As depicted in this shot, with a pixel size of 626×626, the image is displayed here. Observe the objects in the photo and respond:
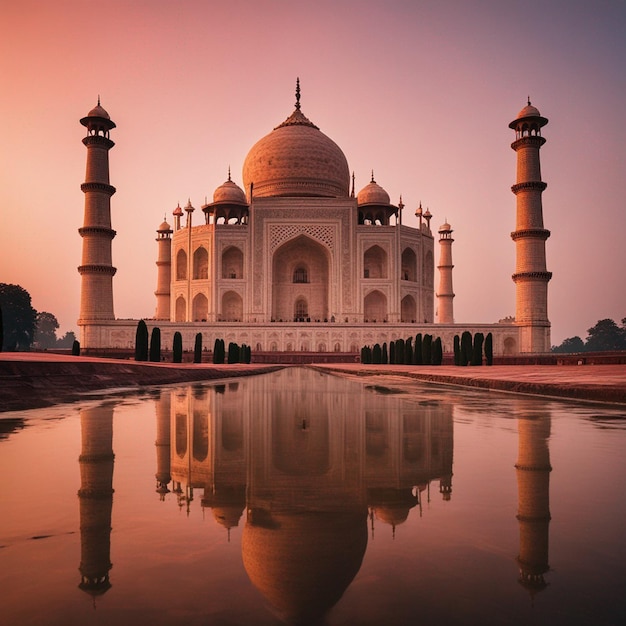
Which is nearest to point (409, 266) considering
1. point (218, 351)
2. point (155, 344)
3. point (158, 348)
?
point (218, 351)

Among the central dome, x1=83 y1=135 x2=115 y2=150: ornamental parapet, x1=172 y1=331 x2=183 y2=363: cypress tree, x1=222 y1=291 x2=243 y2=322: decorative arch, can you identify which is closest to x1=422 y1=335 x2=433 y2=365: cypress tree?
x1=172 y1=331 x2=183 y2=363: cypress tree

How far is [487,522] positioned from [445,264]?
1364 inches

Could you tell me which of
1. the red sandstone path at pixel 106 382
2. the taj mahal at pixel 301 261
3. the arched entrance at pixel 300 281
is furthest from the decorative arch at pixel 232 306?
the red sandstone path at pixel 106 382

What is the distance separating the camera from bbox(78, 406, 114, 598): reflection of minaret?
763mm

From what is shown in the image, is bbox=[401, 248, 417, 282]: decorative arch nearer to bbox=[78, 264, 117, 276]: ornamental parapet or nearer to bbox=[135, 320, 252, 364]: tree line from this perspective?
bbox=[135, 320, 252, 364]: tree line

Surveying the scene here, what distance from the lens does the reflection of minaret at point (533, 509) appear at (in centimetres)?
77

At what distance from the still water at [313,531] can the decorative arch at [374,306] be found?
28.1 meters

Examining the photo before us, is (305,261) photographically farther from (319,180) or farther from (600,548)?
(600,548)

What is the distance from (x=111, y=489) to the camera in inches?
52.4

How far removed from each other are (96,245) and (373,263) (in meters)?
14.0

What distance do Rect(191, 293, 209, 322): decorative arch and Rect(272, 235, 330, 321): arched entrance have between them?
11.7 ft

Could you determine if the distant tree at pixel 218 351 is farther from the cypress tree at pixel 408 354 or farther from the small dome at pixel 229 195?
the small dome at pixel 229 195

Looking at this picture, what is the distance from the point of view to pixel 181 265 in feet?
101

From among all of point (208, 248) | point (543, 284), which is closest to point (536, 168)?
point (543, 284)
